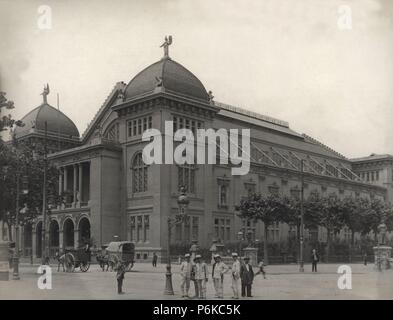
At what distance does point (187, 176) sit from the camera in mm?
60000

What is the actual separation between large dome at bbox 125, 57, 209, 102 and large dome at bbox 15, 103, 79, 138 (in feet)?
42.2

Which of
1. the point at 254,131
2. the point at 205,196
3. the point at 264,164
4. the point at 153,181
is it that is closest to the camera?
the point at 153,181

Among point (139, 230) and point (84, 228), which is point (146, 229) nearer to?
point (139, 230)

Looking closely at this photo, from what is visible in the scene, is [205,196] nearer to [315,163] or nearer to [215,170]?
[215,170]

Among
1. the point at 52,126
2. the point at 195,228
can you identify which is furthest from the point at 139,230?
the point at 52,126

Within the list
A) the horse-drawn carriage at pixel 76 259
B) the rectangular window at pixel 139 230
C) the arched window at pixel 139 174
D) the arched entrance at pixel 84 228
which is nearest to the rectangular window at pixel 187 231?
the rectangular window at pixel 139 230

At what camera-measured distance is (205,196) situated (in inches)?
2430

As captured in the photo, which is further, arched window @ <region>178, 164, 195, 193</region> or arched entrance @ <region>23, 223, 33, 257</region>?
arched entrance @ <region>23, 223, 33, 257</region>

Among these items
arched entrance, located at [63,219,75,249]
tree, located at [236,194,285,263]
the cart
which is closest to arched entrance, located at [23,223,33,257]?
arched entrance, located at [63,219,75,249]

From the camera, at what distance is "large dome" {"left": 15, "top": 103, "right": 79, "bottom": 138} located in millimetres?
68875

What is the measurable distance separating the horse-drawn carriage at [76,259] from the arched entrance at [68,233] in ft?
72.9

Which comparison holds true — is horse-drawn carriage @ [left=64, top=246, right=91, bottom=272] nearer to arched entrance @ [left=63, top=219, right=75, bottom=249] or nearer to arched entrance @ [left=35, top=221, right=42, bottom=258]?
arched entrance @ [left=63, top=219, right=75, bottom=249]
